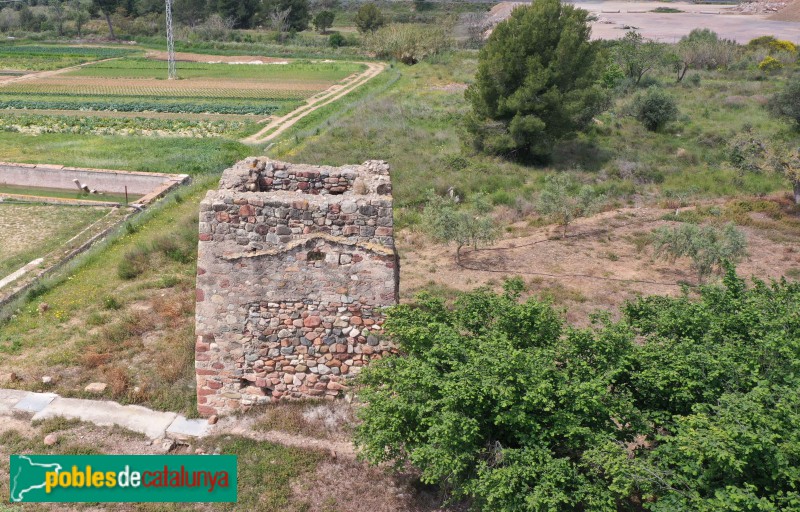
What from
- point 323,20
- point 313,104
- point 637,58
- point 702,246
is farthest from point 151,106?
point 323,20

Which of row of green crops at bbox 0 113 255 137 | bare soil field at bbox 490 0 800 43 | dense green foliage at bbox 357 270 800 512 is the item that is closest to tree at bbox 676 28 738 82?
bare soil field at bbox 490 0 800 43

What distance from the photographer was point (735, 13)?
95.9 metres

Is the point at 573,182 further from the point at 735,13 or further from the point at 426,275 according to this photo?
the point at 735,13

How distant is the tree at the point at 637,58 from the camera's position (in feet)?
143

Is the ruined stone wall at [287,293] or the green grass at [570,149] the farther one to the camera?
the green grass at [570,149]

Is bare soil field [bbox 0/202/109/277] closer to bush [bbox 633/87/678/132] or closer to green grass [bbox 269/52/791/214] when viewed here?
green grass [bbox 269/52/791/214]

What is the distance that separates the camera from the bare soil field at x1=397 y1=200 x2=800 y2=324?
48.0 feet

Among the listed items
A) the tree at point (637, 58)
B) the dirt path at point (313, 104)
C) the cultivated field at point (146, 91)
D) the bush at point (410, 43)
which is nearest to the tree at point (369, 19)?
the bush at point (410, 43)

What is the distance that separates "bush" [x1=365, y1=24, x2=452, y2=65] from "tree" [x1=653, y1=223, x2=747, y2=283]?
175 feet

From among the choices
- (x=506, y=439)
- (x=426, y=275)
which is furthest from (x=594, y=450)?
(x=426, y=275)

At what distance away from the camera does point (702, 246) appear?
600 inches

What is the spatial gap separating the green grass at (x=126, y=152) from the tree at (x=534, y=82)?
12.1 m

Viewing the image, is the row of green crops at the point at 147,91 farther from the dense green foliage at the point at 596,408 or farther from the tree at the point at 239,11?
the tree at the point at 239,11

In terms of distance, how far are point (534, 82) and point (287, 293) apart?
1992 cm
